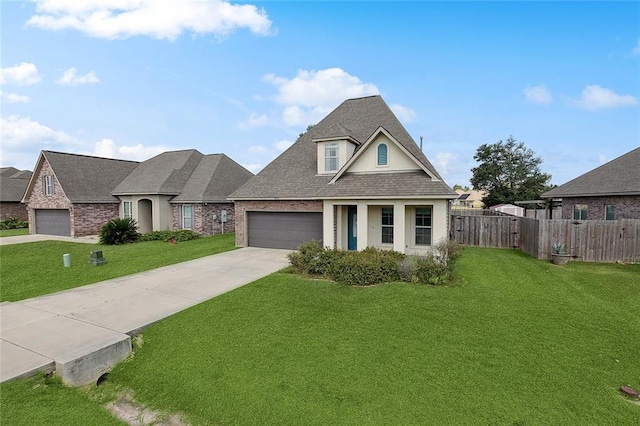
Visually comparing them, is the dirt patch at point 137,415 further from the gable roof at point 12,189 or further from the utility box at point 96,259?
the gable roof at point 12,189

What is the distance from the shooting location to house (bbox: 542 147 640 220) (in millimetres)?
15070

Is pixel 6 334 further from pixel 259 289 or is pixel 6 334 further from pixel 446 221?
pixel 446 221

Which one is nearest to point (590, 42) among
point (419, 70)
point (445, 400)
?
point (419, 70)

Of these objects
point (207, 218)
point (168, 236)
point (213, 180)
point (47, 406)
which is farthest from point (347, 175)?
point (168, 236)

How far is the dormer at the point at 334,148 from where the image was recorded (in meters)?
14.8

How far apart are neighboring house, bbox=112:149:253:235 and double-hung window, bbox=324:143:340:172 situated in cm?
984

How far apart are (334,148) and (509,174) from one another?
39427 millimetres

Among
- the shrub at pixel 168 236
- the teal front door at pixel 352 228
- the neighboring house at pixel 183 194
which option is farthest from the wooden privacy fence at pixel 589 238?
the shrub at pixel 168 236

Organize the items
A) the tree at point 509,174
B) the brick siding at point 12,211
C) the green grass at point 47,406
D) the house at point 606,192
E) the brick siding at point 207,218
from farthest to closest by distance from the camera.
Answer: the tree at point 509,174
the brick siding at point 12,211
the brick siding at point 207,218
the house at point 606,192
the green grass at point 47,406

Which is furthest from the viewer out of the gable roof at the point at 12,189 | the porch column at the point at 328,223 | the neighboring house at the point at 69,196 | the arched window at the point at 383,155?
the gable roof at the point at 12,189

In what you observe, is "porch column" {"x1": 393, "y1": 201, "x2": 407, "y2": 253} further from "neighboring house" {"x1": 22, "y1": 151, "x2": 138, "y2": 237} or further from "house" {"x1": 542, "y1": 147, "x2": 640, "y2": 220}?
"neighboring house" {"x1": 22, "y1": 151, "x2": 138, "y2": 237}

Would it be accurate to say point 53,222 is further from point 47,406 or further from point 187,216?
point 47,406

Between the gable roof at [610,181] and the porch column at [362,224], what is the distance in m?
13.1

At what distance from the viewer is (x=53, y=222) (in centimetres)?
2347
